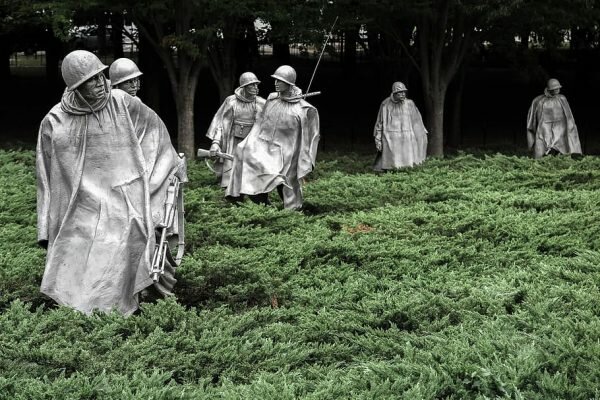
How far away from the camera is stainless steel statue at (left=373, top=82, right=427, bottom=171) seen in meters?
21.1

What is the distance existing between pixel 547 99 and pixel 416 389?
16933 mm

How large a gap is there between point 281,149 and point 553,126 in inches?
362

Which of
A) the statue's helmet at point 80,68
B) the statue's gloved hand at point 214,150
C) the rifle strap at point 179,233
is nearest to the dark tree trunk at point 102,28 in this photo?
the statue's gloved hand at point 214,150

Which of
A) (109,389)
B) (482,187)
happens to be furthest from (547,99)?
(109,389)

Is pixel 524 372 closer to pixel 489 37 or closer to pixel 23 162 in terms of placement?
pixel 23 162

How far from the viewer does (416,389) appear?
605cm

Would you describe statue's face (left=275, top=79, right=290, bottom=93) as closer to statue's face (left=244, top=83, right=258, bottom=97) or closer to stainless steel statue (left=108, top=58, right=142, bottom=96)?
statue's face (left=244, top=83, right=258, bottom=97)

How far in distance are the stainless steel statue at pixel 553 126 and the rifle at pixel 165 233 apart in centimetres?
1438

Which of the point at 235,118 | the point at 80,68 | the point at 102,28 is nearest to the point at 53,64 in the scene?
the point at 102,28

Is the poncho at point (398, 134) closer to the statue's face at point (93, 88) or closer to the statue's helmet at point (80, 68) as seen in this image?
the statue's face at point (93, 88)

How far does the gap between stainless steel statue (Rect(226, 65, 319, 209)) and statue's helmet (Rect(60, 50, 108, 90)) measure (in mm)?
6332

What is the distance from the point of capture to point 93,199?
26.1 ft

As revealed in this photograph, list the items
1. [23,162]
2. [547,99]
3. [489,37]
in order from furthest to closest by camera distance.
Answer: [489,37] → [547,99] → [23,162]

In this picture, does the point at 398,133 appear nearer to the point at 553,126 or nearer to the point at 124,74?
Result: the point at 553,126
